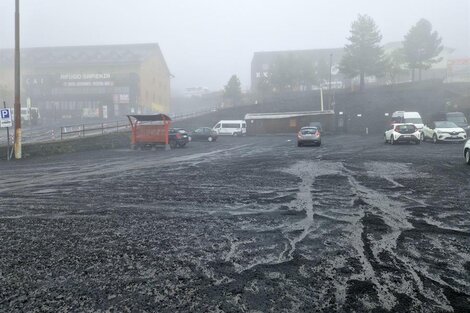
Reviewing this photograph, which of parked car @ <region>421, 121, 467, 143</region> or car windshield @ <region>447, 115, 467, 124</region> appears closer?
parked car @ <region>421, 121, 467, 143</region>

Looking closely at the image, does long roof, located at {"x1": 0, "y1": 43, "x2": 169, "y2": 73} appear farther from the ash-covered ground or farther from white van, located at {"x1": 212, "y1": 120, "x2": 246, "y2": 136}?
the ash-covered ground

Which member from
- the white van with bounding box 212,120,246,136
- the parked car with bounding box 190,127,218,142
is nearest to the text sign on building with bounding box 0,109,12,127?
the parked car with bounding box 190,127,218,142

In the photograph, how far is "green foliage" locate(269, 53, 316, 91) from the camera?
251 feet

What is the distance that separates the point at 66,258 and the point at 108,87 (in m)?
70.8

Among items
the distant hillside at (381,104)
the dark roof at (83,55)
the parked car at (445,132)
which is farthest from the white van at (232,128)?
the dark roof at (83,55)

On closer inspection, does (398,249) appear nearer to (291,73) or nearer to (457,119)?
(457,119)

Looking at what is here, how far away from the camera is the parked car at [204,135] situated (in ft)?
132

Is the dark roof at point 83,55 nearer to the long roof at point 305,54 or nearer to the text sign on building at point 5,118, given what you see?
the long roof at point 305,54

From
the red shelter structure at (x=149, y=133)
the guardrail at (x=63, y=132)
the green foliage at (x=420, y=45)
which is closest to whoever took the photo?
the red shelter structure at (x=149, y=133)

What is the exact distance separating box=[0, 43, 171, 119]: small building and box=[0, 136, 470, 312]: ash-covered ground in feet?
207

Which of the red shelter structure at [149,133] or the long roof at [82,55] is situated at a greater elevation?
the long roof at [82,55]

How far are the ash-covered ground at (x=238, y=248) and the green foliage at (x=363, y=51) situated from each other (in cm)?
5256

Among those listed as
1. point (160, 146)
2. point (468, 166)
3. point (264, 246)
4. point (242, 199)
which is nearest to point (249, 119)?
point (160, 146)

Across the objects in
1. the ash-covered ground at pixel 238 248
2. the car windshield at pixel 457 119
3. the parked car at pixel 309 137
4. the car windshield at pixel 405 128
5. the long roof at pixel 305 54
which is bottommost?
the ash-covered ground at pixel 238 248
